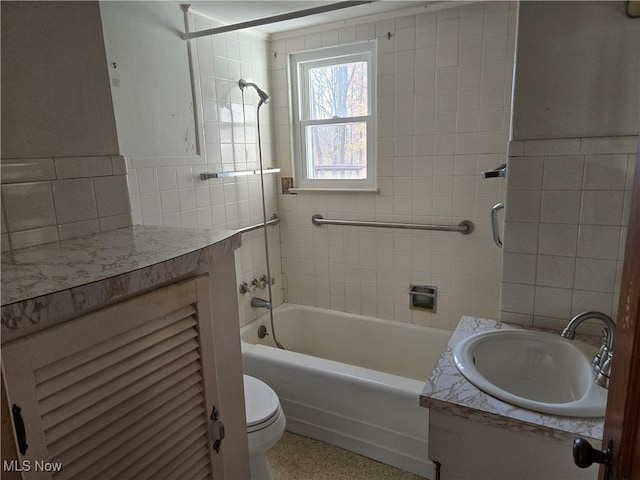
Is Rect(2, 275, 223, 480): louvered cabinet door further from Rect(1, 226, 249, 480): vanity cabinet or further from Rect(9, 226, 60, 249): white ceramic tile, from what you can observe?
Rect(9, 226, 60, 249): white ceramic tile

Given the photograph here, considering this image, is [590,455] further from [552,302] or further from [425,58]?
[425,58]

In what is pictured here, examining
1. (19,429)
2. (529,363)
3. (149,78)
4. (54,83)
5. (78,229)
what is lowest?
(529,363)

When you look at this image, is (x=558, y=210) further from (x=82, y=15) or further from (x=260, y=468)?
(x=82, y=15)

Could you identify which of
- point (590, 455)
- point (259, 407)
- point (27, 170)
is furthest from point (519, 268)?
point (27, 170)

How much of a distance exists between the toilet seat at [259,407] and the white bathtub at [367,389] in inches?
13.9

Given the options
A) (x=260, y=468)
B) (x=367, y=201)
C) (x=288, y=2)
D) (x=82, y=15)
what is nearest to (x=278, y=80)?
(x=288, y=2)

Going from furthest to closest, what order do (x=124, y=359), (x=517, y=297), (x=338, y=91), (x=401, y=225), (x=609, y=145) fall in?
(x=338, y=91) → (x=401, y=225) → (x=517, y=297) → (x=609, y=145) → (x=124, y=359)

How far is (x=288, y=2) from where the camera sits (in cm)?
210

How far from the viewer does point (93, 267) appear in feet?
2.46

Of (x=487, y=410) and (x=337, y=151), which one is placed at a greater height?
(x=337, y=151)

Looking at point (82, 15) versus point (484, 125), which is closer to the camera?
point (82, 15)

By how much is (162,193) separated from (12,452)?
5.25ft

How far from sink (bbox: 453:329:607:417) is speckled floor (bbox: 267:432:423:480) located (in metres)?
0.75

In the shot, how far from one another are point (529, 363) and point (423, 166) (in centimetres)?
133
